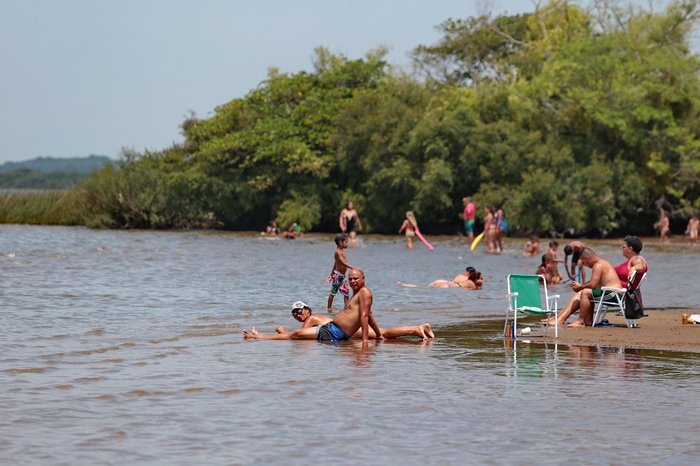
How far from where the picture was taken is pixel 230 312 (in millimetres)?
20125

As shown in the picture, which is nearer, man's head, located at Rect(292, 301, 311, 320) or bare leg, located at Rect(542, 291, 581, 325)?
man's head, located at Rect(292, 301, 311, 320)

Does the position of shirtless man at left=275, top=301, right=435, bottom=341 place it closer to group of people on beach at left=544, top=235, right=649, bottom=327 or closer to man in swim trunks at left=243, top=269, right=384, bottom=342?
man in swim trunks at left=243, top=269, right=384, bottom=342

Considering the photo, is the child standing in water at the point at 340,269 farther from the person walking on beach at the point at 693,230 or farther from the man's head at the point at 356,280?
the person walking on beach at the point at 693,230

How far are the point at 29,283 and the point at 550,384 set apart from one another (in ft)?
56.2

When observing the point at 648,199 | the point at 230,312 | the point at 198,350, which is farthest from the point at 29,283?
the point at 648,199

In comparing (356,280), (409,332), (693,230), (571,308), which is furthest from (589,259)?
(693,230)

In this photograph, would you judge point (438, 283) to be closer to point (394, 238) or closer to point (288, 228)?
point (394, 238)

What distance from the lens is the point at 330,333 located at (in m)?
15.5

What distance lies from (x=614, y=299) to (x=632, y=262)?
2.20ft

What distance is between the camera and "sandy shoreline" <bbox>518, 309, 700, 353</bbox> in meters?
14.8

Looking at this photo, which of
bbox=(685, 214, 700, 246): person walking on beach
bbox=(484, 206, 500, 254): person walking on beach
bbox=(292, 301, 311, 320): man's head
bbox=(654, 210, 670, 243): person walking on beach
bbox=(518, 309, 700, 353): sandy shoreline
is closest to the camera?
bbox=(518, 309, 700, 353): sandy shoreline

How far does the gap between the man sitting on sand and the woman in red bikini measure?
9.7 inches

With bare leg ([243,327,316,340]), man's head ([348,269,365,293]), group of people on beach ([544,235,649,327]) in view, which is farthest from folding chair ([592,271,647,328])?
bare leg ([243,327,316,340])

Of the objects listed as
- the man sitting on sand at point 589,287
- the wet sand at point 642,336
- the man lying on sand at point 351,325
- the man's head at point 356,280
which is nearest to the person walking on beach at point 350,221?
the man sitting on sand at point 589,287
